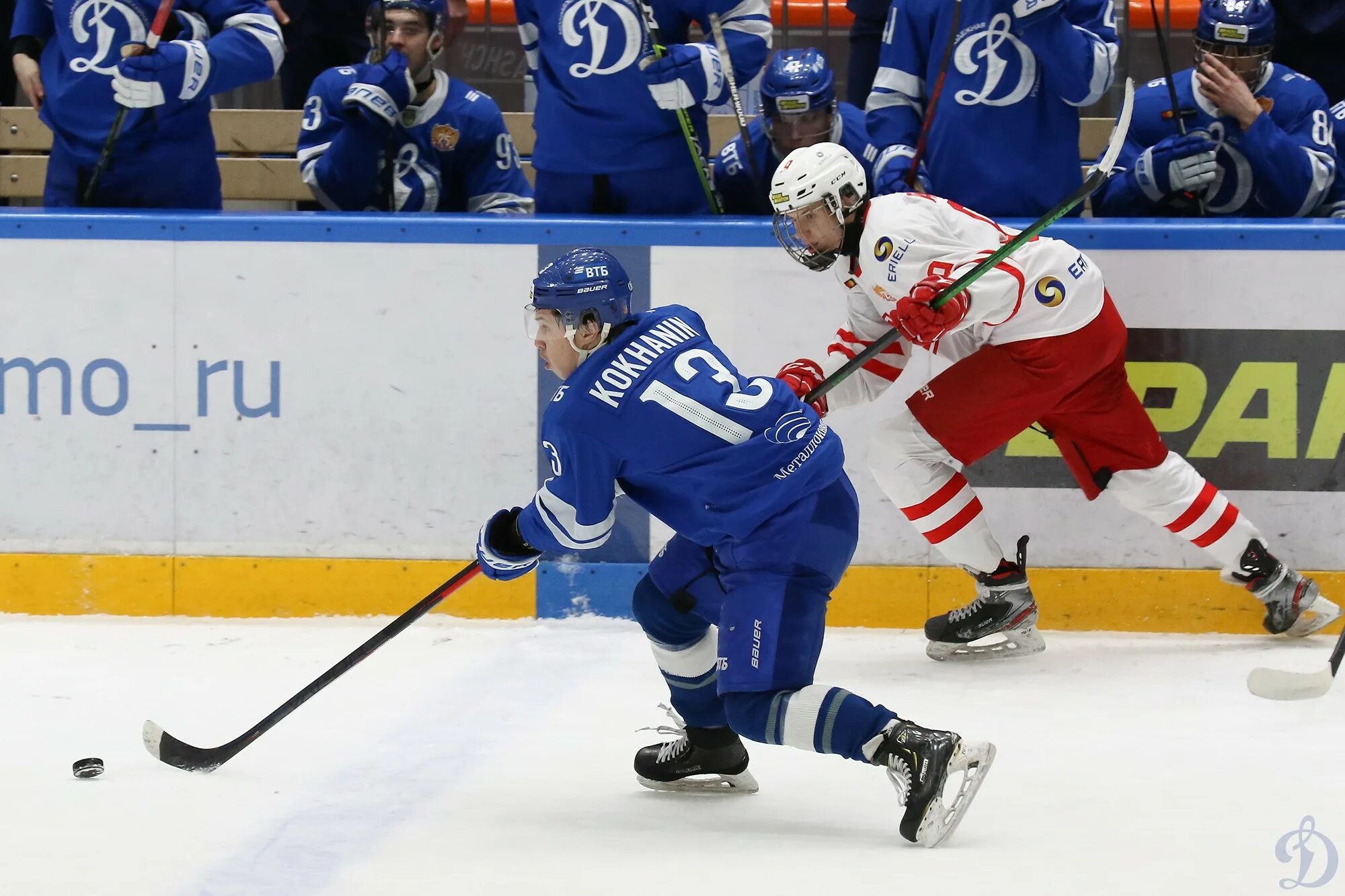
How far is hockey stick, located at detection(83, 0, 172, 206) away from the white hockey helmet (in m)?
1.84

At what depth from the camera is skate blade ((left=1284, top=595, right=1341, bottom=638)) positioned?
377 centimetres

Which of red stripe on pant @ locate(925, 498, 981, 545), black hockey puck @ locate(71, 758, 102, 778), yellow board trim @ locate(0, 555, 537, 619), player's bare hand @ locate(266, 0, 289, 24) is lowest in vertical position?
yellow board trim @ locate(0, 555, 537, 619)

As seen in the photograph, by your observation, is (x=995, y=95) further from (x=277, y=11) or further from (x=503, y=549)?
(x=277, y=11)

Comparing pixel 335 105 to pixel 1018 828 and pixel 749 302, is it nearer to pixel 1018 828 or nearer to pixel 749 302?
pixel 749 302

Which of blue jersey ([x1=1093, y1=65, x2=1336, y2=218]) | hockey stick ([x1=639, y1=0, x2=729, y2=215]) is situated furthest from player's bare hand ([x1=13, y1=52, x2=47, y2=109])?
blue jersey ([x1=1093, y1=65, x2=1336, y2=218])

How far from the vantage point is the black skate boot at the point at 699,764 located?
9.49 ft

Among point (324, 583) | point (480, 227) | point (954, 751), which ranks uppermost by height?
point (480, 227)

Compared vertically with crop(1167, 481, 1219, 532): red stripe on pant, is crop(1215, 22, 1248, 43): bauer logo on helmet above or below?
above

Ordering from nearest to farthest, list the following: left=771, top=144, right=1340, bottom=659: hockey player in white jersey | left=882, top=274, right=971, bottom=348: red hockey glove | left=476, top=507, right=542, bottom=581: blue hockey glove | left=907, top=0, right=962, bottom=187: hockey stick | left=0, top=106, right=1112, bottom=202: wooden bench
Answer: left=476, top=507, right=542, bottom=581: blue hockey glove
left=882, top=274, right=971, bottom=348: red hockey glove
left=771, top=144, right=1340, bottom=659: hockey player in white jersey
left=907, top=0, right=962, bottom=187: hockey stick
left=0, top=106, right=1112, bottom=202: wooden bench

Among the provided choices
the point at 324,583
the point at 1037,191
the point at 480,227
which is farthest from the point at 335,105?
the point at 1037,191

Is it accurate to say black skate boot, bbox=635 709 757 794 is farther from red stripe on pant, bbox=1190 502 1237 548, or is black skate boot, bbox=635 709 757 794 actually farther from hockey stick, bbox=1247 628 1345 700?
red stripe on pant, bbox=1190 502 1237 548

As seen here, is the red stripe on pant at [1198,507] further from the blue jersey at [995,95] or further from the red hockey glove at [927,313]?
the blue jersey at [995,95]

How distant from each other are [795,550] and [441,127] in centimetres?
229

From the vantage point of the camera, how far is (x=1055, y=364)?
3.57 m
